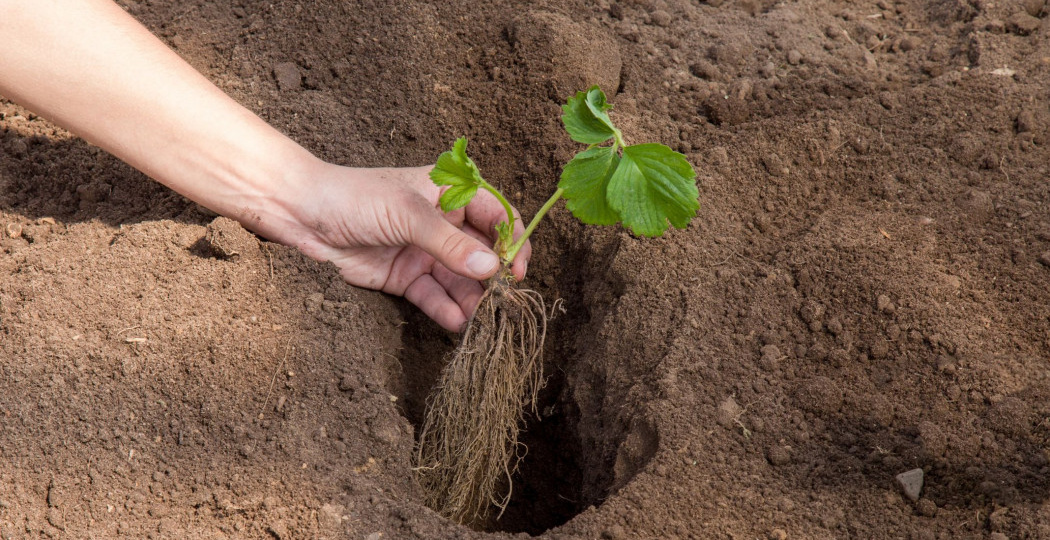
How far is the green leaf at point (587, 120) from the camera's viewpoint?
1.68m

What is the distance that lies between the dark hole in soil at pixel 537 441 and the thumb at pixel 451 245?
0.41 m

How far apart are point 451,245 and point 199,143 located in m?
0.68

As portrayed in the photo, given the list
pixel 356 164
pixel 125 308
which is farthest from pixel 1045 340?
pixel 125 308

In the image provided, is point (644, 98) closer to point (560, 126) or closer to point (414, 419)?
point (560, 126)

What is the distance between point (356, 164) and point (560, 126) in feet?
1.99

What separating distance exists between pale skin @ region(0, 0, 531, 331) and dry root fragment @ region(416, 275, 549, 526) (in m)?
0.13

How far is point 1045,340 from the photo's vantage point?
1724 mm

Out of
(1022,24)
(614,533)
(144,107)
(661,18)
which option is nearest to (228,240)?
(144,107)

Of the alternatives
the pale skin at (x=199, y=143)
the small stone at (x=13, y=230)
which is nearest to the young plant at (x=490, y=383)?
the pale skin at (x=199, y=143)

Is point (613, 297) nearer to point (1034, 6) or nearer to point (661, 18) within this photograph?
point (661, 18)

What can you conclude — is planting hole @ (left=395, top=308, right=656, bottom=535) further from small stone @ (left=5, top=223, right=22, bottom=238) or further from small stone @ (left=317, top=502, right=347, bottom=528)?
small stone @ (left=5, top=223, right=22, bottom=238)

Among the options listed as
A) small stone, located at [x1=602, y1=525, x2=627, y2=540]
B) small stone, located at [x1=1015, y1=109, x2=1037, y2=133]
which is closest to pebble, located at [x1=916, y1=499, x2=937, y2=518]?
small stone, located at [x1=602, y1=525, x2=627, y2=540]

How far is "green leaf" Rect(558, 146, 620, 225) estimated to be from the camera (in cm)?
166

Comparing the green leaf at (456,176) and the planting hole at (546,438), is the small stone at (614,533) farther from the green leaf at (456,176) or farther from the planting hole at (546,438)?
the green leaf at (456,176)
